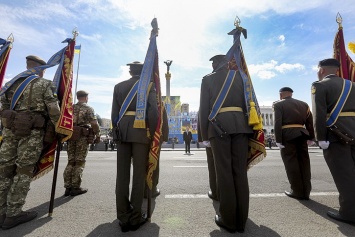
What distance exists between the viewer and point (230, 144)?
2732 millimetres

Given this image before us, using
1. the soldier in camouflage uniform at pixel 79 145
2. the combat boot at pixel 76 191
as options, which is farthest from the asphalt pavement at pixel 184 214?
the soldier in camouflage uniform at pixel 79 145

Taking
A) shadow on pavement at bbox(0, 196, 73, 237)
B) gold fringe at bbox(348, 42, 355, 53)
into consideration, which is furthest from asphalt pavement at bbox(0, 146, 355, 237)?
gold fringe at bbox(348, 42, 355, 53)

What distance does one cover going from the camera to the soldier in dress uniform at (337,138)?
278cm

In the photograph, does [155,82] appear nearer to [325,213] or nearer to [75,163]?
[75,163]

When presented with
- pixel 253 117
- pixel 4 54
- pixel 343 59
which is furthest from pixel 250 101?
pixel 4 54

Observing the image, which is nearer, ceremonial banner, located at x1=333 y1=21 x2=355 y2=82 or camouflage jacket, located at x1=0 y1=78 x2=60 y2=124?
camouflage jacket, located at x1=0 y1=78 x2=60 y2=124

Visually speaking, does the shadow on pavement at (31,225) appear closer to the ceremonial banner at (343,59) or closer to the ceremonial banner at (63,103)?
the ceremonial banner at (63,103)

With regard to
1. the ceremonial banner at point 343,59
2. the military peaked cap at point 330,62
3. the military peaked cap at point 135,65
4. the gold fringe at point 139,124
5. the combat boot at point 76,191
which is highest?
the ceremonial banner at point 343,59

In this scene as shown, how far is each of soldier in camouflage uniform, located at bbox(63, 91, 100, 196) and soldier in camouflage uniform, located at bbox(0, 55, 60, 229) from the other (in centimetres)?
116

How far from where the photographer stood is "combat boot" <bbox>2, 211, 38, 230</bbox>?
2645 mm

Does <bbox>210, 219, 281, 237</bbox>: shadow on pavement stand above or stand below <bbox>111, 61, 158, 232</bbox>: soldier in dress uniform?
below

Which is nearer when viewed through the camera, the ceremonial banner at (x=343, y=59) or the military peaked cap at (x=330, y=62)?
the military peaked cap at (x=330, y=62)

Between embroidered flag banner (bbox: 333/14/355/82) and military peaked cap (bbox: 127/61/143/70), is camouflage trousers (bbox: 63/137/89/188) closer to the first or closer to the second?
military peaked cap (bbox: 127/61/143/70)

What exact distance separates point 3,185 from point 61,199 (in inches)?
48.3
